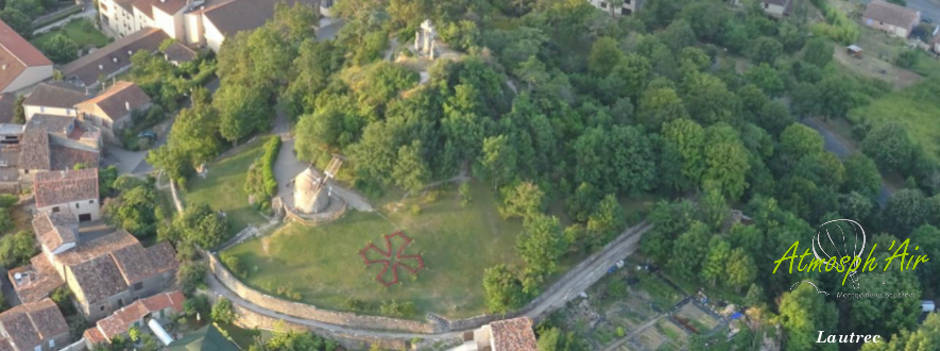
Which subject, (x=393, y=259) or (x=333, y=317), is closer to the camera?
(x=333, y=317)

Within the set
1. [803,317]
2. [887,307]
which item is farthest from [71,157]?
[887,307]

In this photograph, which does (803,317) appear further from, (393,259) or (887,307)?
(393,259)

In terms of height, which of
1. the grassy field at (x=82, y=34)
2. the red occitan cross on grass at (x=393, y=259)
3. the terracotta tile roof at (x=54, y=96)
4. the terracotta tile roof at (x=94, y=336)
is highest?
Answer: the terracotta tile roof at (x=54, y=96)

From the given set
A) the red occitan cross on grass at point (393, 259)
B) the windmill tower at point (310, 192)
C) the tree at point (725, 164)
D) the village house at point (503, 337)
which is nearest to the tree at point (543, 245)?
the village house at point (503, 337)

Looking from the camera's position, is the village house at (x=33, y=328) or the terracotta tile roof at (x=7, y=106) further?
the terracotta tile roof at (x=7, y=106)

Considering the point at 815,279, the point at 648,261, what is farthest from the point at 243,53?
the point at 815,279

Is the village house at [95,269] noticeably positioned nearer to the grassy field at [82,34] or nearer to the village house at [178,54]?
the village house at [178,54]
